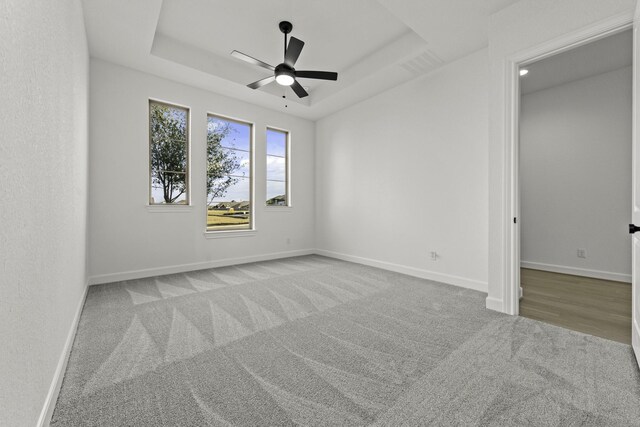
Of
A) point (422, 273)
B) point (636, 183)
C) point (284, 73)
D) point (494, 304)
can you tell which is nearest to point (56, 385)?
point (284, 73)

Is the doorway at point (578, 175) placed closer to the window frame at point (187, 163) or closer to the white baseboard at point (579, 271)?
the white baseboard at point (579, 271)

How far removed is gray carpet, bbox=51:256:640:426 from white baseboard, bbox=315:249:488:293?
1.48 ft

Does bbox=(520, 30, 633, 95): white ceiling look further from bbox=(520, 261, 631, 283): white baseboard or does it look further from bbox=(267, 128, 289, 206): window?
bbox=(267, 128, 289, 206): window

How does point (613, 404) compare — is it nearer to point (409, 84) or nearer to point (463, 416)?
point (463, 416)

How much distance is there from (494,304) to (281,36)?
3994 mm

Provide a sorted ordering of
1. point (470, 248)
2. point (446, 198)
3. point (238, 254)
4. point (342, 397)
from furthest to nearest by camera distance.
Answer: point (238, 254) < point (446, 198) < point (470, 248) < point (342, 397)

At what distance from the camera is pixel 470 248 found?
359 centimetres

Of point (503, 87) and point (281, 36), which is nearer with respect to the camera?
point (503, 87)

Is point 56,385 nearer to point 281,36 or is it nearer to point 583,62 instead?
point 281,36

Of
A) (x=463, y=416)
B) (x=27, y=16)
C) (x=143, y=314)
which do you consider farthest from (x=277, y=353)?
(x=27, y=16)

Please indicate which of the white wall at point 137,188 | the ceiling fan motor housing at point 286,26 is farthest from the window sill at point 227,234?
the ceiling fan motor housing at point 286,26

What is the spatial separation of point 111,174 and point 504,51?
4859 mm

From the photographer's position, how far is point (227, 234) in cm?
489

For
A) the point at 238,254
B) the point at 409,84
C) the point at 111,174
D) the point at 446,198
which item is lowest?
the point at 238,254
